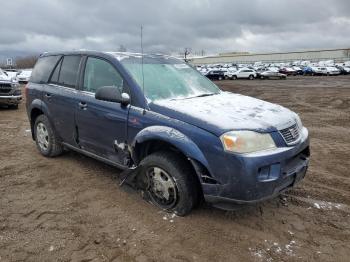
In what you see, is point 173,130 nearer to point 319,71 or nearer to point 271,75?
point 271,75

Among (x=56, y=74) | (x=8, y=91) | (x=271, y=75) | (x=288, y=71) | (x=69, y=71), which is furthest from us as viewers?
(x=288, y=71)

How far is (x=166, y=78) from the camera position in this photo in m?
4.89

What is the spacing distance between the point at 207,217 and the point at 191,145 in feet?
3.08

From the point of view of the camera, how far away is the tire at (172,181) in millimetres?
4027

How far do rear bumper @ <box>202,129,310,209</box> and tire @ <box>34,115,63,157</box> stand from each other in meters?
3.30

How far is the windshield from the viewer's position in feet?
15.1

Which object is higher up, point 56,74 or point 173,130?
point 56,74

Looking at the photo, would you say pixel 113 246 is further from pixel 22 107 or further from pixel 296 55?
pixel 296 55

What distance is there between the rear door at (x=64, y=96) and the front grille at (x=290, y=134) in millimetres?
2915

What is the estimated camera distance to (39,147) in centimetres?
666

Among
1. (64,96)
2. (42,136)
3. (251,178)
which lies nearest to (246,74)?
(42,136)

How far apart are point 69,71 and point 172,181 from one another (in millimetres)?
2666

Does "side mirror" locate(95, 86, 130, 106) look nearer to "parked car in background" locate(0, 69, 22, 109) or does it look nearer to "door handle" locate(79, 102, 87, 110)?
"door handle" locate(79, 102, 87, 110)

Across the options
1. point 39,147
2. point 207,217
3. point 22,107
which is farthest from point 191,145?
point 22,107
